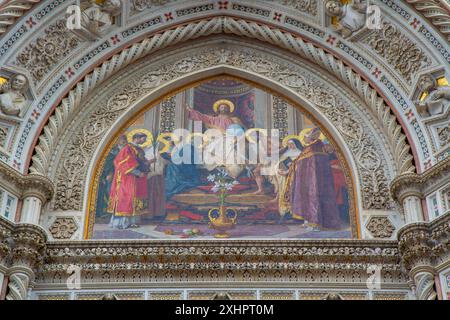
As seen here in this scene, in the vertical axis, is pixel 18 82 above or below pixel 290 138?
above

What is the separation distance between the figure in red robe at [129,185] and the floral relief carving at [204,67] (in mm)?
534

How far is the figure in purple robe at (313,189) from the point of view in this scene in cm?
1644

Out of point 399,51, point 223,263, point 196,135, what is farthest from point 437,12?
point 223,263

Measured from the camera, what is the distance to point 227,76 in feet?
60.8

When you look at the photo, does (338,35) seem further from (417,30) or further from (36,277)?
(36,277)

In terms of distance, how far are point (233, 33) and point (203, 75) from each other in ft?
3.46

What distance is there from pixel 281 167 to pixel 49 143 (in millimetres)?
4024

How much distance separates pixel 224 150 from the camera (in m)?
17.3

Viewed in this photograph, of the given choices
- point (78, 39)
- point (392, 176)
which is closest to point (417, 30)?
point (392, 176)

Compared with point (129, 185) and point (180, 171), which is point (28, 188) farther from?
point (180, 171)

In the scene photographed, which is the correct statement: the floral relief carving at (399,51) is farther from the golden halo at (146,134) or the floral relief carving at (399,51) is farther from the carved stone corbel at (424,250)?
the golden halo at (146,134)

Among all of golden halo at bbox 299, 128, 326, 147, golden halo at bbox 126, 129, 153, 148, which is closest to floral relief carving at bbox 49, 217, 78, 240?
golden halo at bbox 126, 129, 153, 148

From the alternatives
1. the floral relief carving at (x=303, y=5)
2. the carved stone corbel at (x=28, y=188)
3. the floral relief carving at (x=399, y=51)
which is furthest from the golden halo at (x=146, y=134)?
the floral relief carving at (x=399, y=51)

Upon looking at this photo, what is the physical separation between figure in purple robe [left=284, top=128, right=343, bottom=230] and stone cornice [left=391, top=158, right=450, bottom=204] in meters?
1.13
